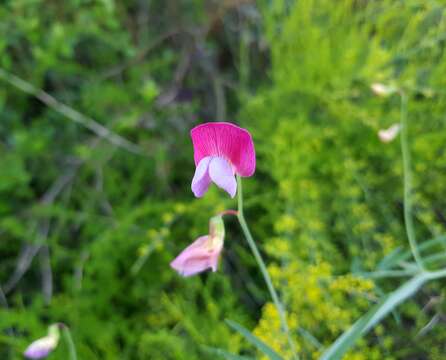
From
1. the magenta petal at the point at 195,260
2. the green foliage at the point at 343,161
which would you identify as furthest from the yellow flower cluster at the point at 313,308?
the magenta petal at the point at 195,260

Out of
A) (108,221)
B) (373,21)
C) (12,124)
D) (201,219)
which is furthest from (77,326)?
(373,21)

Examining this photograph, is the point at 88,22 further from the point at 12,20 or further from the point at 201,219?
the point at 201,219

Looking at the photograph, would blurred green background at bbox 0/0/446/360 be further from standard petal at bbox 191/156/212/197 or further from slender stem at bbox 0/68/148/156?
standard petal at bbox 191/156/212/197

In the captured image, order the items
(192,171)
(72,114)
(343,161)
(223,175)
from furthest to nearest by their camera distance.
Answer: (192,171), (72,114), (343,161), (223,175)

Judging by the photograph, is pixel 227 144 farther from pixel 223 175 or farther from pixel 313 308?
pixel 313 308

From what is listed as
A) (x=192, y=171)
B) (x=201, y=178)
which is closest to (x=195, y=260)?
(x=201, y=178)

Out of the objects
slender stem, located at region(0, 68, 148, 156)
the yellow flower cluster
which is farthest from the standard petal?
slender stem, located at region(0, 68, 148, 156)
